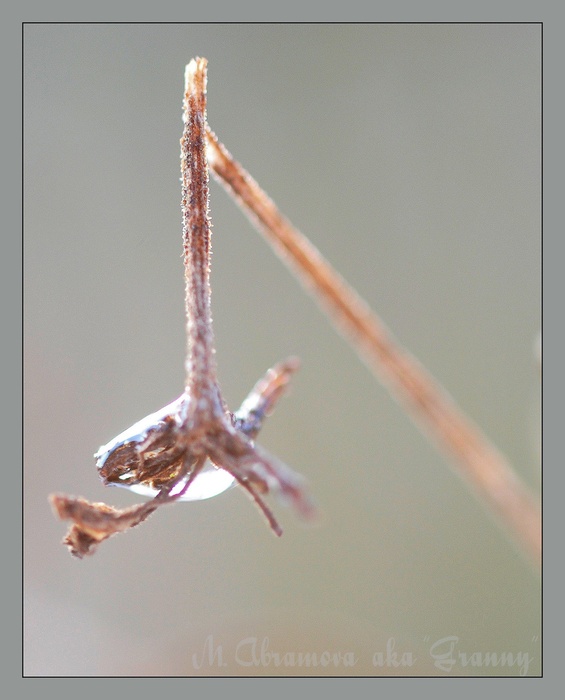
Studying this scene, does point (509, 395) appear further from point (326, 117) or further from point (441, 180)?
point (326, 117)

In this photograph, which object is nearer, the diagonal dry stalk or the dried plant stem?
the dried plant stem

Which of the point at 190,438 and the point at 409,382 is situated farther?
the point at 190,438

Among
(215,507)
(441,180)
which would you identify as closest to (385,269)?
(441,180)

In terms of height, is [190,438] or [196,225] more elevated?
[196,225]

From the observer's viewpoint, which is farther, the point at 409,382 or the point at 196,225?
the point at 196,225
